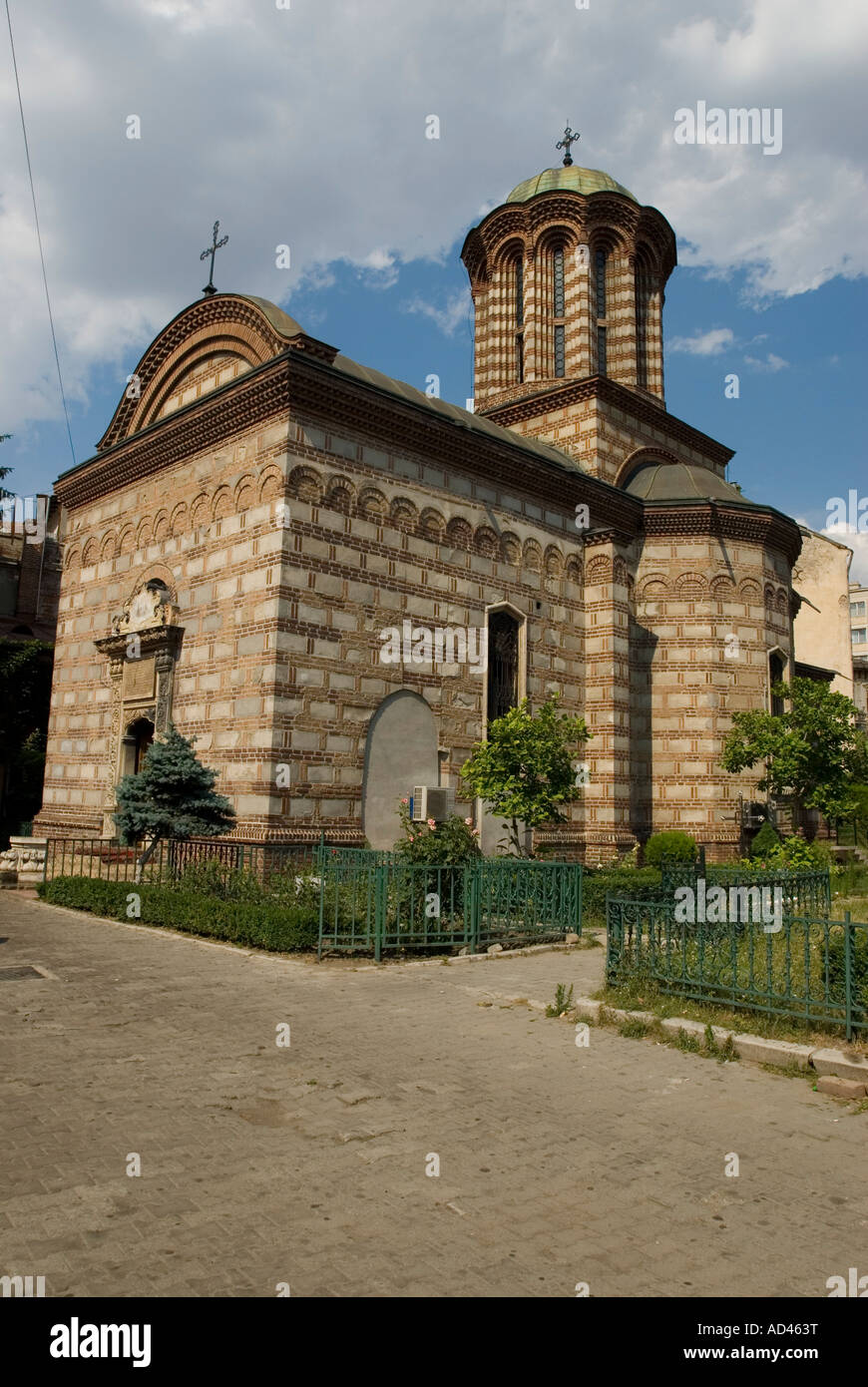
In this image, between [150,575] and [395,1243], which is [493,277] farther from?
[395,1243]

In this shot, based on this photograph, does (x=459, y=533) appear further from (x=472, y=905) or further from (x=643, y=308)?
(x=643, y=308)

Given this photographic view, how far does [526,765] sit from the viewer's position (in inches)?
584

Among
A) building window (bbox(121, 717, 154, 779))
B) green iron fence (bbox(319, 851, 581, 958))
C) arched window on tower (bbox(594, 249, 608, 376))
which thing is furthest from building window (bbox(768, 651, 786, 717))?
building window (bbox(121, 717, 154, 779))

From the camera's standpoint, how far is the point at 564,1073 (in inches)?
254

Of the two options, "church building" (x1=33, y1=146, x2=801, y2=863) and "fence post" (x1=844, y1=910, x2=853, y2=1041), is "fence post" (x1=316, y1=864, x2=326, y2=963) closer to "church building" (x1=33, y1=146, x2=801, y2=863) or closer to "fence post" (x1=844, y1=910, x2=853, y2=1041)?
"church building" (x1=33, y1=146, x2=801, y2=863)

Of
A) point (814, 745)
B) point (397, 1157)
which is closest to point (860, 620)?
point (814, 745)

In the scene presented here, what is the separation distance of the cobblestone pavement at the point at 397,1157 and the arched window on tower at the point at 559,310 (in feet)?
65.7

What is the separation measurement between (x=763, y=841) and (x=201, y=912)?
12.3m

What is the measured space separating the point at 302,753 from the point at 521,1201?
10.6 metres

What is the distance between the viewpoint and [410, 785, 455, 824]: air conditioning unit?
15.7 metres

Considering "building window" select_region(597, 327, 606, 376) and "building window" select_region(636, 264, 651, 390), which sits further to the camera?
"building window" select_region(636, 264, 651, 390)

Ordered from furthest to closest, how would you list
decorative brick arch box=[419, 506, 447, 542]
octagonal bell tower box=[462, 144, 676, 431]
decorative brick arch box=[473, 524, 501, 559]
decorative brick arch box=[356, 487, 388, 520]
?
octagonal bell tower box=[462, 144, 676, 431] → decorative brick arch box=[473, 524, 501, 559] → decorative brick arch box=[419, 506, 447, 542] → decorative brick arch box=[356, 487, 388, 520]

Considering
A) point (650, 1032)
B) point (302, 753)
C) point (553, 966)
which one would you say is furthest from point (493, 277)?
point (650, 1032)

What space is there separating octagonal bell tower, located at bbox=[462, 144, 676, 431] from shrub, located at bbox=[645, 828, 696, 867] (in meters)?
11.0
